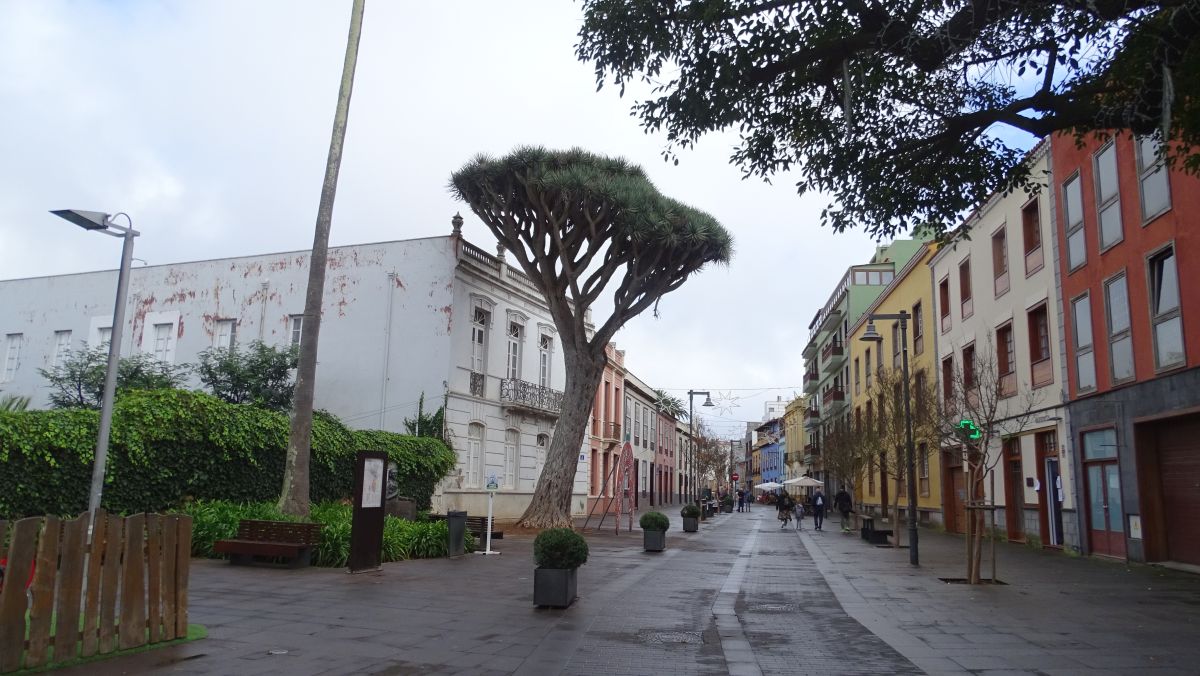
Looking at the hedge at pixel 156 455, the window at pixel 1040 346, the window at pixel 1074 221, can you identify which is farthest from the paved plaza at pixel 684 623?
the window at pixel 1074 221

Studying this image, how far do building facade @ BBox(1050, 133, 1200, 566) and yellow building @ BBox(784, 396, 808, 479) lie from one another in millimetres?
54342

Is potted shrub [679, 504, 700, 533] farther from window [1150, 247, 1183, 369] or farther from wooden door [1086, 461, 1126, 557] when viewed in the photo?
window [1150, 247, 1183, 369]

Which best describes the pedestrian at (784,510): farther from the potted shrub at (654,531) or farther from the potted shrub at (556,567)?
the potted shrub at (556,567)

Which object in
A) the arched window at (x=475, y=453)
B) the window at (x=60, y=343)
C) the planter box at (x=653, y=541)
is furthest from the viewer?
the window at (x=60, y=343)

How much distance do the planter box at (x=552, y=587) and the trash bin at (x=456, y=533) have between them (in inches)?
250

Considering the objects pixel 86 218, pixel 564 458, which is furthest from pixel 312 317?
pixel 564 458

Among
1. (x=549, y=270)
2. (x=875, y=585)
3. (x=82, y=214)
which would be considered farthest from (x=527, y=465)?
(x=82, y=214)

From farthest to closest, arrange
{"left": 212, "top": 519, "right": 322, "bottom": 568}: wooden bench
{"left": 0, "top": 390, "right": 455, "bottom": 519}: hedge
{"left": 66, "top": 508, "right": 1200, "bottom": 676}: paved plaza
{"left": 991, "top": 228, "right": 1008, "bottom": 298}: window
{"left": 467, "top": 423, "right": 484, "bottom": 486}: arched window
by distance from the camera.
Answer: {"left": 467, "top": 423, "right": 484, "bottom": 486}: arched window → {"left": 991, "top": 228, "right": 1008, "bottom": 298}: window → {"left": 0, "top": 390, "right": 455, "bottom": 519}: hedge → {"left": 212, "top": 519, "right": 322, "bottom": 568}: wooden bench → {"left": 66, "top": 508, "right": 1200, "bottom": 676}: paved plaza

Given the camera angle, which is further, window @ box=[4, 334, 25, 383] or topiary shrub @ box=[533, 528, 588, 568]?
window @ box=[4, 334, 25, 383]

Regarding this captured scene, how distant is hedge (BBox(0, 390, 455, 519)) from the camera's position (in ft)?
44.6

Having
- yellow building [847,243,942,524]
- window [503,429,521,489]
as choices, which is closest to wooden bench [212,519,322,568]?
window [503,429,521,489]

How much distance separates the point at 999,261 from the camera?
75.5ft

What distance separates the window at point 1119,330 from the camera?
15.8 meters

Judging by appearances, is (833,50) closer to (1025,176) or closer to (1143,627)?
(1025,176)
